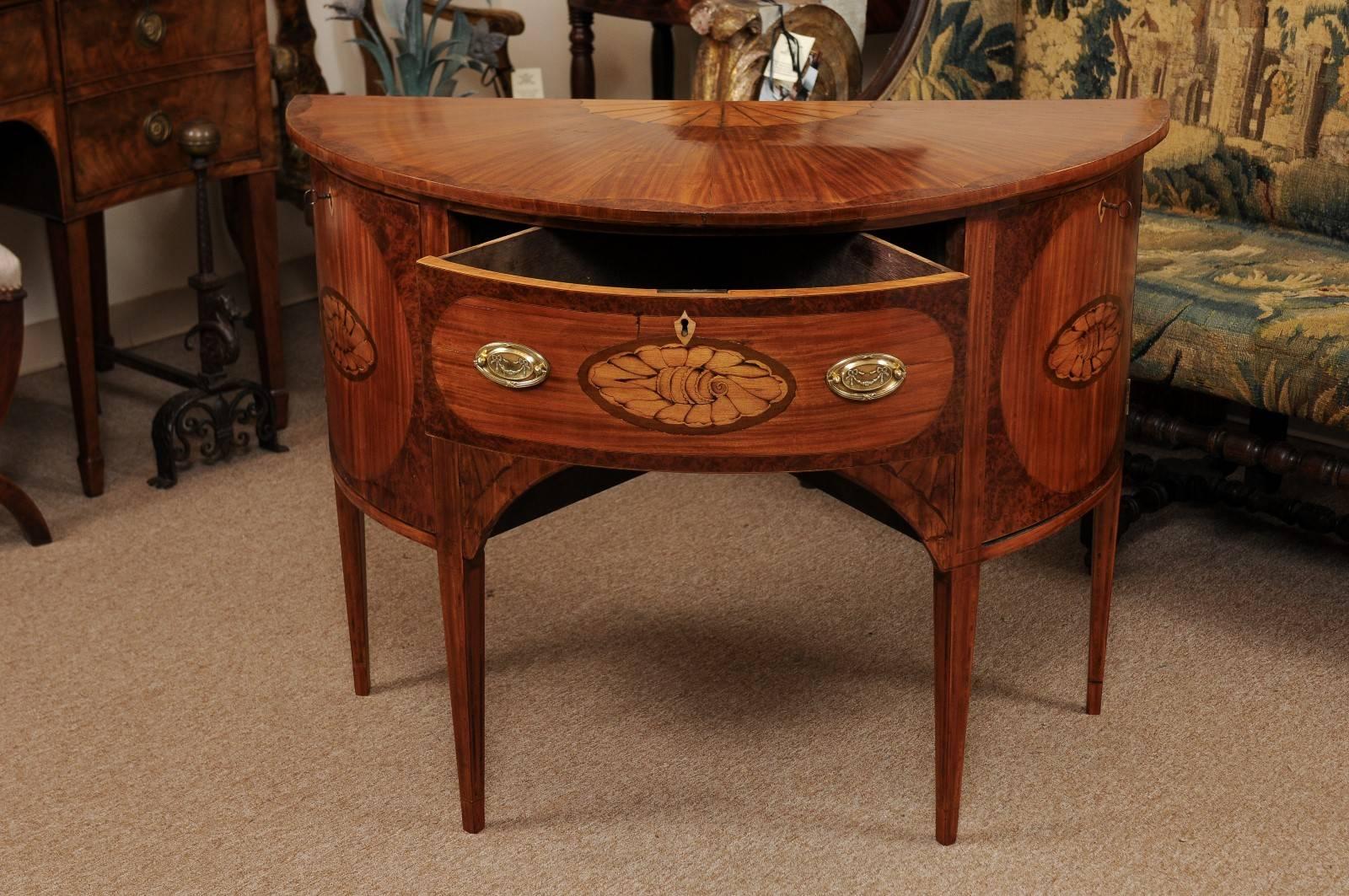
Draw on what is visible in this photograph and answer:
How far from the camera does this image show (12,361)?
7.52ft

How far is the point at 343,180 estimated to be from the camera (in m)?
1.55

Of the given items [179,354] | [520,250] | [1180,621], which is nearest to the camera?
[520,250]

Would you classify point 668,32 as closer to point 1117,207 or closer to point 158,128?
point 158,128

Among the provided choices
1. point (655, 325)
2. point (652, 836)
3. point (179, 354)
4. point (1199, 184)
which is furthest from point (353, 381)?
point (179, 354)

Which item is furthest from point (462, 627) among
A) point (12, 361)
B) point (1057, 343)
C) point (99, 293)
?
point (99, 293)

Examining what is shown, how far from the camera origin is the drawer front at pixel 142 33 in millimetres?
2391

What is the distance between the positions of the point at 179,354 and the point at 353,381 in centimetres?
175

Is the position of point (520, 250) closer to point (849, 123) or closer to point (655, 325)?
point (655, 325)

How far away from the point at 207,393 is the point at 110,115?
19.4 inches

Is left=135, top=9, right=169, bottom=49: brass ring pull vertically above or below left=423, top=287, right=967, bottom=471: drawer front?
above

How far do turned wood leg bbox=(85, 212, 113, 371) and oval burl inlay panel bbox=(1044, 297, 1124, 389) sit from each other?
2.09 metres

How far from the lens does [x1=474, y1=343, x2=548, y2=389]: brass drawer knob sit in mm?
1371

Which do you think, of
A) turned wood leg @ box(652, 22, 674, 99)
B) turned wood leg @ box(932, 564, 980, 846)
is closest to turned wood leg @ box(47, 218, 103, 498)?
turned wood leg @ box(652, 22, 674, 99)

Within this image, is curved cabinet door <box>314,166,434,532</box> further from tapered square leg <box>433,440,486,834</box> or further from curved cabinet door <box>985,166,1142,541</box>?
curved cabinet door <box>985,166,1142,541</box>
